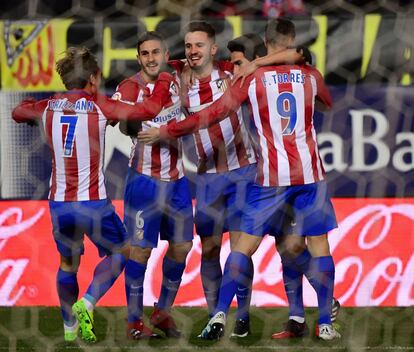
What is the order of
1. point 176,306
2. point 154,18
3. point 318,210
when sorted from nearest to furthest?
point 318,210 < point 176,306 < point 154,18

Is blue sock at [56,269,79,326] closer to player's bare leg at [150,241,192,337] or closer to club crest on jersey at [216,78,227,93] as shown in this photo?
player's bare leg at [150,241,192,337]

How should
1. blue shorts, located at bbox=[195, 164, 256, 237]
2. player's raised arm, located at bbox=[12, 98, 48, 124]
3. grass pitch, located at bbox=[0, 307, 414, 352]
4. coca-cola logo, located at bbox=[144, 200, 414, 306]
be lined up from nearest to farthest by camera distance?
grass pitch, located at bbox=[0, 307, 414, 352]
player's raised arm, located at bbox=[12, 98, 48, 124]
blue shorts, located at bbox=[195, 164, 256, 237]
coca-cola logo, located at bbox=[144, 200, 414, 306]

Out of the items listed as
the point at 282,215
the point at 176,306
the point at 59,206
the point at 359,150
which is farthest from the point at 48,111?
the point at 359,150

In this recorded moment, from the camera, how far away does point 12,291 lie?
22.7 feet

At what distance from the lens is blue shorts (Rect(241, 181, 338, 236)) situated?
516cm

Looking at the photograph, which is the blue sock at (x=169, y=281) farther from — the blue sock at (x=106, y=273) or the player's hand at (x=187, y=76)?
the player's hand at (x=187, y=76)

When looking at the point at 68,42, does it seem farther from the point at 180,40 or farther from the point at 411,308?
the point at 411,308

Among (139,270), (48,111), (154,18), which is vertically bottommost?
(139,270)

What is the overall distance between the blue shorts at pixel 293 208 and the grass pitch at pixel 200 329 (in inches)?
19.9

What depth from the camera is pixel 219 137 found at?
227 inches

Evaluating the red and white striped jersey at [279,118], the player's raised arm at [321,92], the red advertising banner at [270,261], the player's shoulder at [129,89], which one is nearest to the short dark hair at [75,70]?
the player's shoulder at [129,89]

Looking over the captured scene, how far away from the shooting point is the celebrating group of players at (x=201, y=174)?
5168 mm

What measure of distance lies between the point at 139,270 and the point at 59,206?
53 cm

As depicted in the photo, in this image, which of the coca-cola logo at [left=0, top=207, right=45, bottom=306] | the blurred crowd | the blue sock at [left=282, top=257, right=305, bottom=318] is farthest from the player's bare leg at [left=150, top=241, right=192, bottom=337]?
the blurred crowd
